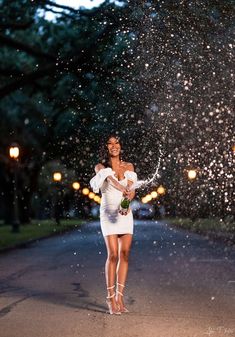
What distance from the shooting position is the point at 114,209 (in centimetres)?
870

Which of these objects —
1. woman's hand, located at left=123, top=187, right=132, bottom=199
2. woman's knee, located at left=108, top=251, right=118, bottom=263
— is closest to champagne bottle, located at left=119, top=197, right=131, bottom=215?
woman's hand, located at left=123, top=187, right=132, bottom=199

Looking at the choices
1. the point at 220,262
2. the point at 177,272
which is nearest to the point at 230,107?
the point at 220,262

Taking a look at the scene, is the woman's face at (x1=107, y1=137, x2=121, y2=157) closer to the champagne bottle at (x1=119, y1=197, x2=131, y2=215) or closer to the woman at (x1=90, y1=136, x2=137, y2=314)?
the woman at (x1=90, y1=136, x2=137, y2=314)

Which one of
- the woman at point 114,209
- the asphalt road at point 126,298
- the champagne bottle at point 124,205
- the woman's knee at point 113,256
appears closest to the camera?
the asphalt road at point 126,298

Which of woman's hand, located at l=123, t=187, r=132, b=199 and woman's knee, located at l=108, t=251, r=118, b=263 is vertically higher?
woman's hand, located at l=123, t=187, r=132, b=199

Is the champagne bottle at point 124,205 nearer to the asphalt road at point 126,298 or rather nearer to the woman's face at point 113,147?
the woman's face at point 113,147

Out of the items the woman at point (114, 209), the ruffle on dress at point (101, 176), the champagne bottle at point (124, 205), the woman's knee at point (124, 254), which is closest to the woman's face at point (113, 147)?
the woman at point (114, 209)

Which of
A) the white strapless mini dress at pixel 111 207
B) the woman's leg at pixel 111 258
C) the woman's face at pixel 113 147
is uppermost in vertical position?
the woman's face at pixel 113 147

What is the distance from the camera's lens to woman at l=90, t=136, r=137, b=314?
8.68 m

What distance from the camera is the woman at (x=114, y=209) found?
8680mm

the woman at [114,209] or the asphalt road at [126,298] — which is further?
the woman at [114,209]

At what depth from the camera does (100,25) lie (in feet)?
75.0

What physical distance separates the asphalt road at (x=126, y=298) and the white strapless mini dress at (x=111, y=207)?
3.48 ft

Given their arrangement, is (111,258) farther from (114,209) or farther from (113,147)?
(113,147)
